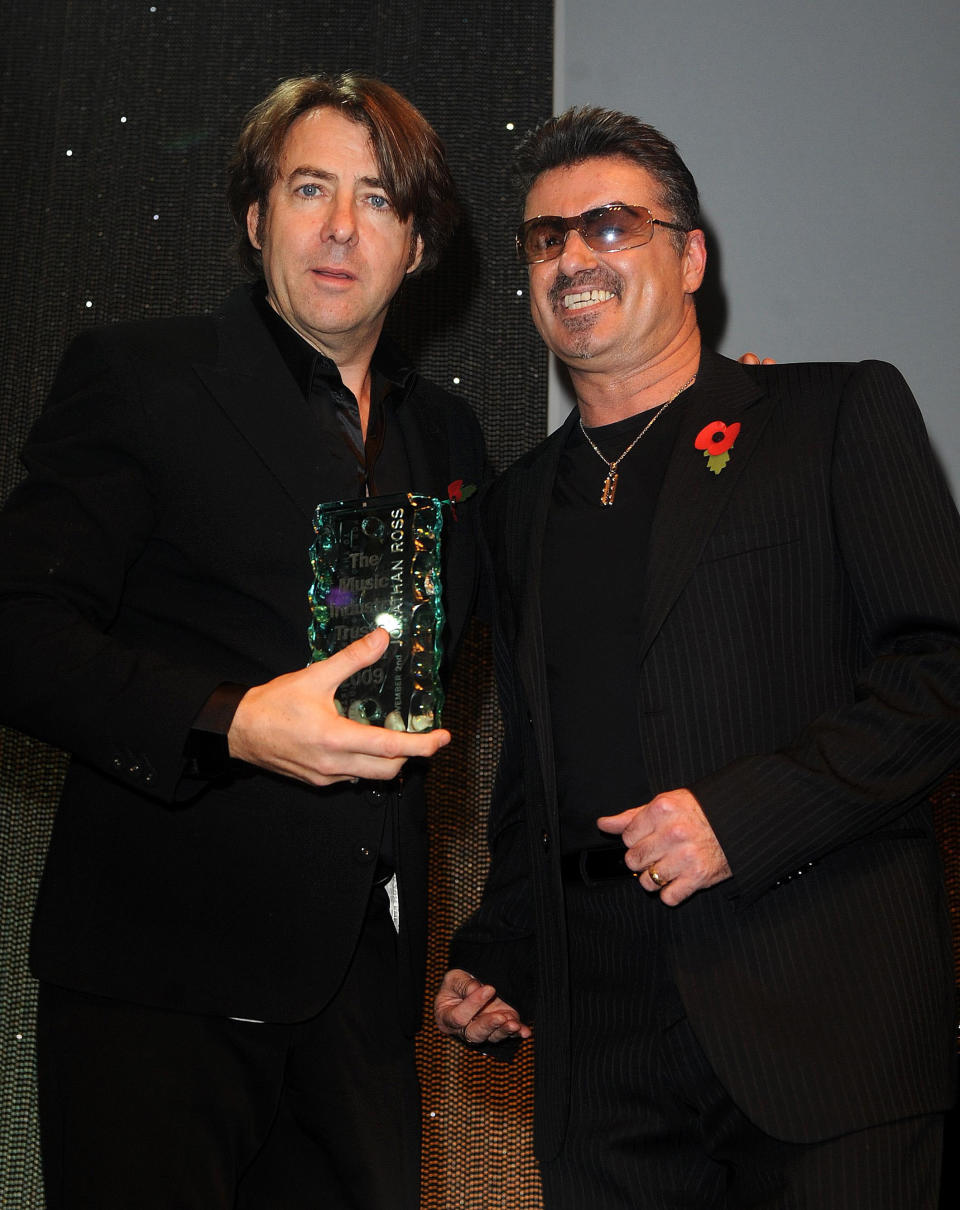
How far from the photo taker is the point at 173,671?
1.44 m

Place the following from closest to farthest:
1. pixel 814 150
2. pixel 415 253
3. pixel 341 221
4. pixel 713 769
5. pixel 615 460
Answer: pixel 713 769, pixel 341 221, pixel 615 460, pixel 415 253, pixel 814 150

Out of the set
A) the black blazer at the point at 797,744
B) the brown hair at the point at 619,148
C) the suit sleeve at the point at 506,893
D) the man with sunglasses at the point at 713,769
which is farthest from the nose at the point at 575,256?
the suit sleeve at the point at 506,893

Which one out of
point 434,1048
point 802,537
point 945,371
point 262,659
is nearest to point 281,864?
point 262,659

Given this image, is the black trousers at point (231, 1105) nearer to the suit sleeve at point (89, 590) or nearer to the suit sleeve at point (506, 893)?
the suit sleeve at point (506, 893)

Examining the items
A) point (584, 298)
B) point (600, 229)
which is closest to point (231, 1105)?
point (584, 298)

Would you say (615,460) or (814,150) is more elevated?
(814,150)

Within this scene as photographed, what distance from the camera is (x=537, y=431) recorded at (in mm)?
2760

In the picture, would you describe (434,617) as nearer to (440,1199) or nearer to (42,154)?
(440,1199)

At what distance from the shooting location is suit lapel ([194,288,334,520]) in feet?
5.49

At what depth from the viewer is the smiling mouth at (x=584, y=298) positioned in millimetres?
1968

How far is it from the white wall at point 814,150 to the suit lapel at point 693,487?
917 millimetres

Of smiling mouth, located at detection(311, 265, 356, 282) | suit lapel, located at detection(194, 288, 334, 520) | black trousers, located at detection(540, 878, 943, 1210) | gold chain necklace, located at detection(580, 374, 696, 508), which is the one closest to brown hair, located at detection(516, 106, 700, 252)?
gold chain necklace, located at detection(580, 374, 696, 508)

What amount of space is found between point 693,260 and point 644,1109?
52.0 inches

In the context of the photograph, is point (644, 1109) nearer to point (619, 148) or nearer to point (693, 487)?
point (693, 487)
